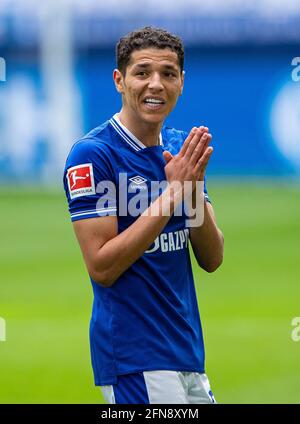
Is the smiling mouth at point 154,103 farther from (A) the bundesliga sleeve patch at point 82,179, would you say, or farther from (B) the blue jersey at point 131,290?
(A) the bundesliga sleeve patch at point 82,179

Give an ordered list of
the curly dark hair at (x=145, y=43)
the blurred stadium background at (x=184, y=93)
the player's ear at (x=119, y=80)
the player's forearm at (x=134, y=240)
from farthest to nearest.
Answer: the blurred stadium background at (x=184, y=93) → the player's ear at (x=119, y=80) → the curly dark hair at (x=145, y=43) → the player's forearm at (x=134, y=240)

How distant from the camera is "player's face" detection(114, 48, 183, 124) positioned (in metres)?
5.11

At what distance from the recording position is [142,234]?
16.0 feet

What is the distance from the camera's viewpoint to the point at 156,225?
4867 millimetres

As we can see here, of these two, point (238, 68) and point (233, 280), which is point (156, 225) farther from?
point (238, 68)

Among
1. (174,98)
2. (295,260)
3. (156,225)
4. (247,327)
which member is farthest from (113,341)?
(295,260)

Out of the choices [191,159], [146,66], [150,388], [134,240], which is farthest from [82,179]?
[150,388]

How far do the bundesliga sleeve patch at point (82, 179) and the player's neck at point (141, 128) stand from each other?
0.34 m

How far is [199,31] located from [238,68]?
80.4 inches

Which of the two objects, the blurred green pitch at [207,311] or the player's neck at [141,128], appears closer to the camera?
the player's neck at [141,128]

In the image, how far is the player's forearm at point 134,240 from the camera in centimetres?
487

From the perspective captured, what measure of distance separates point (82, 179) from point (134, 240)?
0.41 m

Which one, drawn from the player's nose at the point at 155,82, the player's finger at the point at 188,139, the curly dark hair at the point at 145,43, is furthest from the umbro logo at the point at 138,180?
the curly dark hair at the point at 145,43

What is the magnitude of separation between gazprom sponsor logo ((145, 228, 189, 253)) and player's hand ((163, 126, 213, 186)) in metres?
0.30
